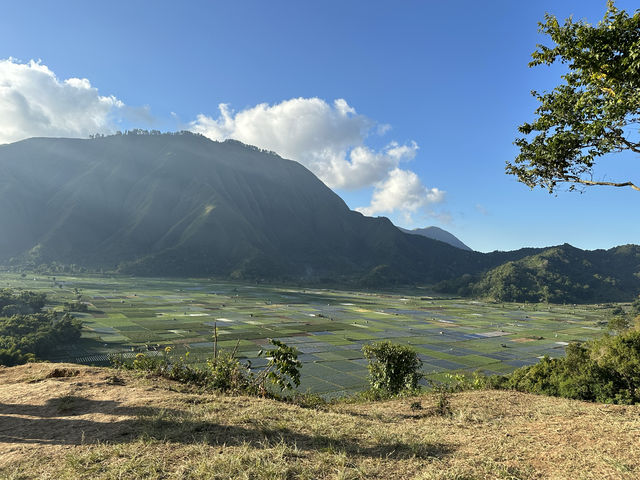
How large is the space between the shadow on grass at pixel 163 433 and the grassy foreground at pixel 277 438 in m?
0.04

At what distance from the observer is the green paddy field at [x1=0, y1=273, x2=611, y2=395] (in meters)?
67.9

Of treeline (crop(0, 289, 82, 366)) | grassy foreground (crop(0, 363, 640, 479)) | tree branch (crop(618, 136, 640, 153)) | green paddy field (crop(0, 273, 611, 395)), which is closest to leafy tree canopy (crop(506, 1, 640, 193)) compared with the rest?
tree branch (crop(618, 136, 640, 153))

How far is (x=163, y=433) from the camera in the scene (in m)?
10.5

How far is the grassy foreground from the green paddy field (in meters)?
23.6

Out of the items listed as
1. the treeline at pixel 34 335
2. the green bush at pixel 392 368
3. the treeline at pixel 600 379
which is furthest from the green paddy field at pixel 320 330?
the treeline at pixel 600 379

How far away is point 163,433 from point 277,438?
3.52 meters

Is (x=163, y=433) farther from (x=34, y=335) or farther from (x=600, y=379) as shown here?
(x=34, y=335)

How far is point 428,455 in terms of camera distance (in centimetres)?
969

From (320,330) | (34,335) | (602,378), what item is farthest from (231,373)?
(320,330)

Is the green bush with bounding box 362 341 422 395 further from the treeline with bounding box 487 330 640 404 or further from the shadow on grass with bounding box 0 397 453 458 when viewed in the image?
the shadow on grass with bounding box 0 397 453 458

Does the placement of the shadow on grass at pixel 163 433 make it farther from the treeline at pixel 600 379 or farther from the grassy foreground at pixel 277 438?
the treeline at pixel 600 379

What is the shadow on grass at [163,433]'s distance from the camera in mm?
10047

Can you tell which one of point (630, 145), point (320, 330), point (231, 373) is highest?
point (630, 145)

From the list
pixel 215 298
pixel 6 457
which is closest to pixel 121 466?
pixel 6 457
